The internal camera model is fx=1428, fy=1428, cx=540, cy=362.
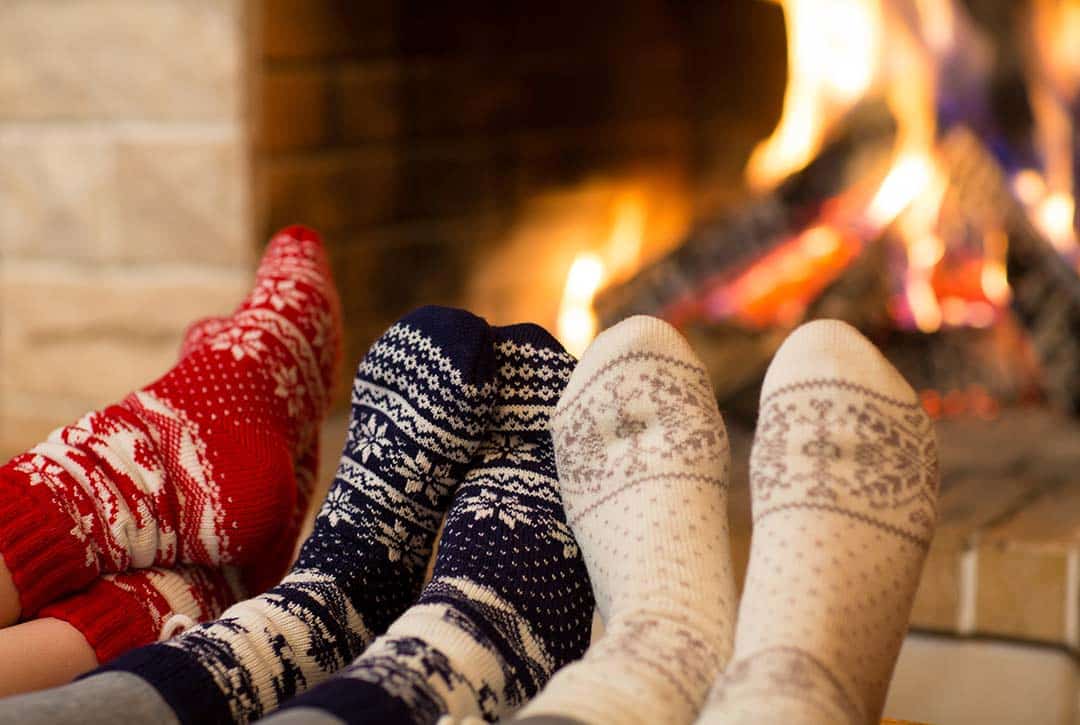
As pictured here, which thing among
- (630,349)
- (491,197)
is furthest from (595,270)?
(630,349)

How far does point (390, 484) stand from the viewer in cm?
86

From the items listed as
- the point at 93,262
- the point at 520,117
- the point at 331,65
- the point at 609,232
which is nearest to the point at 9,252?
the point at 93,262

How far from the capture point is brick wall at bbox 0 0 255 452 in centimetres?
136

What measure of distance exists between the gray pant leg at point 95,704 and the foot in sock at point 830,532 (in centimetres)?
24

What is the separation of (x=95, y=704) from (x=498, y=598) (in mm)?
224

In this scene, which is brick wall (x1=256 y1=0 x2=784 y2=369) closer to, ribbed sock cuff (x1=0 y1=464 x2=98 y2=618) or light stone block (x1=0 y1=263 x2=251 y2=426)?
light stone block (x1=0 y1=263 x2=251 y2=426)

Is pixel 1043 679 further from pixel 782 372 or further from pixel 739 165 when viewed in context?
pixel 739 165

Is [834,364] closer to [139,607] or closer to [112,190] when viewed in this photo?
[139,607]

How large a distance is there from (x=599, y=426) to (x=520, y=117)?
984 millimetres

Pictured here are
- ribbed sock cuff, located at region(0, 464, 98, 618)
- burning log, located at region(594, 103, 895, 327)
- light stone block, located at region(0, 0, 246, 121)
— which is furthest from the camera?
burning log, located at region(594, 103, 895, 327)

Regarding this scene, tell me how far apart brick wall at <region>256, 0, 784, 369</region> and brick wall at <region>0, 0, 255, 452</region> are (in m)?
0.05

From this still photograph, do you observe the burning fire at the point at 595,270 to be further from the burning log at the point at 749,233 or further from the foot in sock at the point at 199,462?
the foot in sock at the point at 199,462

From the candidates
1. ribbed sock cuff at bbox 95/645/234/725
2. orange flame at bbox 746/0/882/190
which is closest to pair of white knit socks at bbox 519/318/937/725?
ribbed sock cuff at bbox 95/645/234/725

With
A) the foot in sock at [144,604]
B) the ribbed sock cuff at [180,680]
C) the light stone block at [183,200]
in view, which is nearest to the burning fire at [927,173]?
the light stone block at [183,200]
